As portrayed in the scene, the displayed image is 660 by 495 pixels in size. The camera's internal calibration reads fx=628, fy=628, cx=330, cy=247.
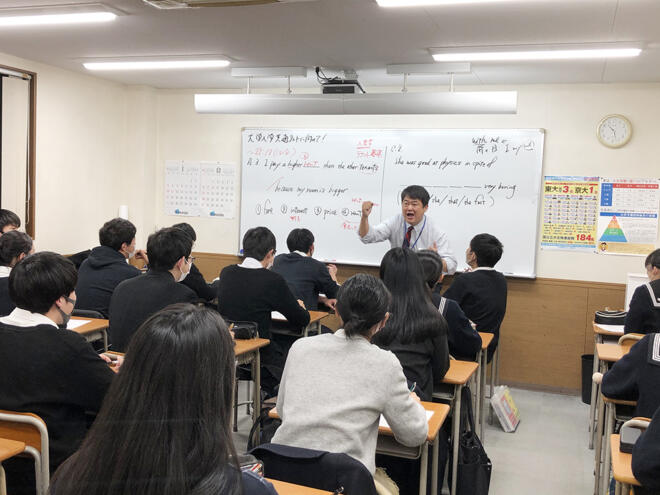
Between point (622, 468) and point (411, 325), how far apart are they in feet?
3.36

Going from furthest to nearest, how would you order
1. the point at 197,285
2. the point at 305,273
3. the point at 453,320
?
the point at 305,273 < the point at 197,285 < the point at 453,320

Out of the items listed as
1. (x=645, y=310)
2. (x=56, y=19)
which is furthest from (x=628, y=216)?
(x=56, y=19)

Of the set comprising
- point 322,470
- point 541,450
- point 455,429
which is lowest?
point 541,450

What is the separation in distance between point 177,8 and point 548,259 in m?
3.81

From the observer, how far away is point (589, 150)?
5.48 m

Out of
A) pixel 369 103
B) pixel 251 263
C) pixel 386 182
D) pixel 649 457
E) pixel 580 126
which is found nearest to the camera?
pixel 649 457

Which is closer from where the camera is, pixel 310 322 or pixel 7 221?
pixel 310 322

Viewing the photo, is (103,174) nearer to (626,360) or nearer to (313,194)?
(313,194)

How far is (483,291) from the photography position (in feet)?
14.4

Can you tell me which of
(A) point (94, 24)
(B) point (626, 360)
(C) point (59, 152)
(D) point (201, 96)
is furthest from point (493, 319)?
(C) point (59, 152)

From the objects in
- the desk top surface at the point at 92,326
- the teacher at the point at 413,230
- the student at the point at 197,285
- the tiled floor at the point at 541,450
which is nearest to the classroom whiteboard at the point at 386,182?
the teacher at the point at 413,230

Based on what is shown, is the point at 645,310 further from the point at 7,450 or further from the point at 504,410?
the point at 7,450

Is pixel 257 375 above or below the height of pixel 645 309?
below

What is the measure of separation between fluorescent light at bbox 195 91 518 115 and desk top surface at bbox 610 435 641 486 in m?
2.89
